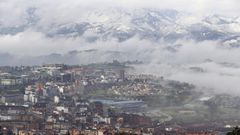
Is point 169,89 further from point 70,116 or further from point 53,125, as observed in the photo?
point 53,125

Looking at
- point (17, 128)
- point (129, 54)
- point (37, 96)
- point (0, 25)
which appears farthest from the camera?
point (0, 25)

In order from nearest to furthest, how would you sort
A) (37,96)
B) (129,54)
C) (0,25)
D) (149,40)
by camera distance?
1. (37,96)
2. (129,54)
3. (149,40)
4. (0,25)

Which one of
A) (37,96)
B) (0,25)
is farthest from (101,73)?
(0,25)

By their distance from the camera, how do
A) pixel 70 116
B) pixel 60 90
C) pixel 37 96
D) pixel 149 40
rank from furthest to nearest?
pixel 149 40, pixel 60 90, pixel 37 96, pixel 70 116

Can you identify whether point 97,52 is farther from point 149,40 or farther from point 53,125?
point 53,125

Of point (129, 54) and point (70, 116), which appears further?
point (129, 54)

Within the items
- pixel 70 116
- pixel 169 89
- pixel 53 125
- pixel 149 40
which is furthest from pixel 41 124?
pixel 149 40

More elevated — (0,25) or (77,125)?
(0,25)

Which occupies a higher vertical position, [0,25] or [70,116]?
[0,25]

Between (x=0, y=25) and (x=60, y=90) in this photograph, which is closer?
(x=60, y=90)

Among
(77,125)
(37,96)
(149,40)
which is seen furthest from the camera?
(149,40)
